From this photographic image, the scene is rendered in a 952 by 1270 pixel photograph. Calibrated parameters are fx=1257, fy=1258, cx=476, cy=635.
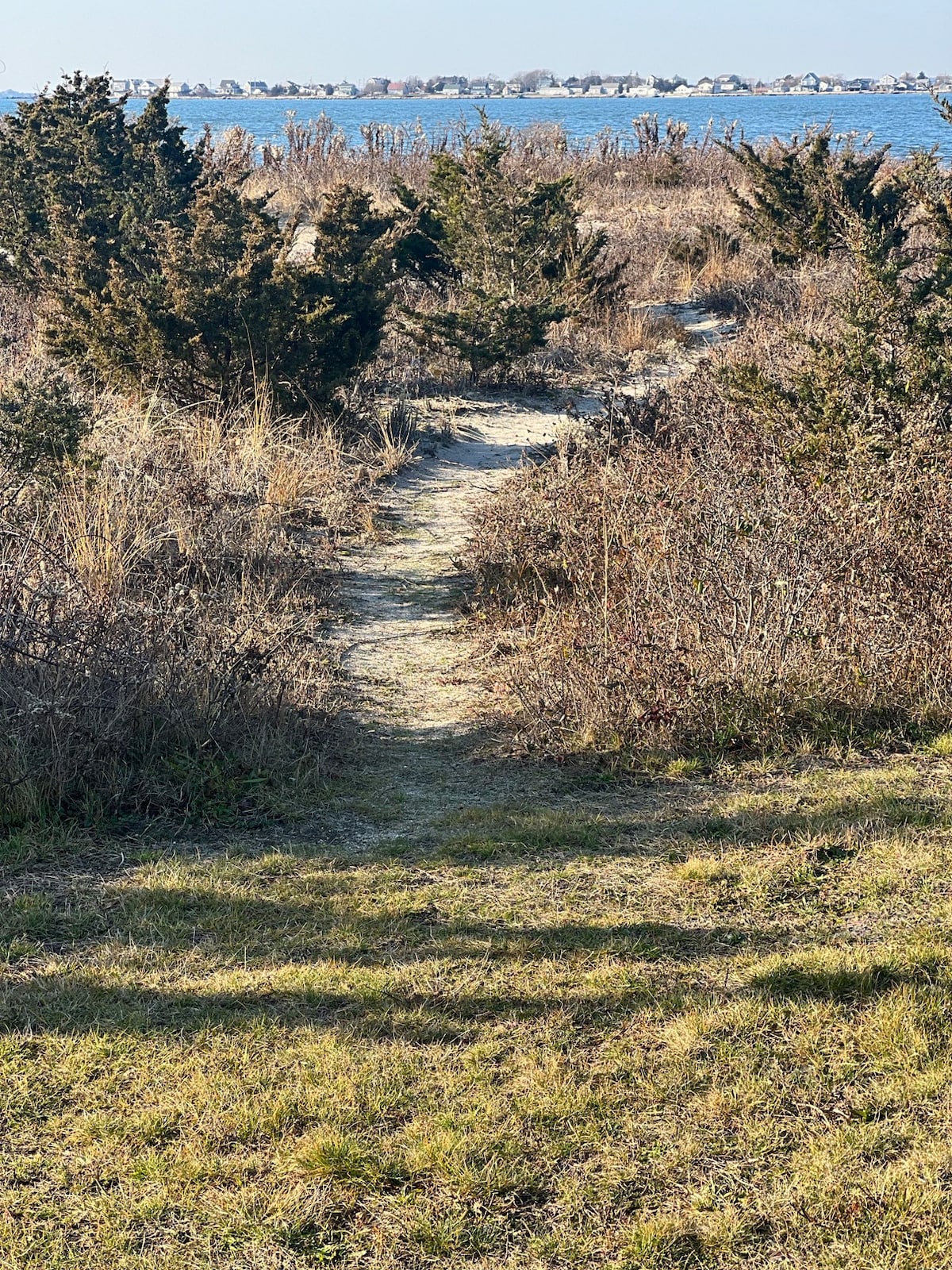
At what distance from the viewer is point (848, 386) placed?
8.03 meters

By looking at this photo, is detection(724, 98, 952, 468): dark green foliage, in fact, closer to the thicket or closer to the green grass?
the thicket

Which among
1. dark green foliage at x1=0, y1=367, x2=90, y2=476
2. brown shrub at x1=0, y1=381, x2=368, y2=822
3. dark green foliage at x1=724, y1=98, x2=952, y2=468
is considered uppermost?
dark green foliage at x1=724, y1=98, x2=952, y2=468

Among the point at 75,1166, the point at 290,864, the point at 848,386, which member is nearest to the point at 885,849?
the point at 290,864

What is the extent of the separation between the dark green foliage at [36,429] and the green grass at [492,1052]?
4.02 m

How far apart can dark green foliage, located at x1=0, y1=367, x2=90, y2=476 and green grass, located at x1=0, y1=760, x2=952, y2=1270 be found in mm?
4015

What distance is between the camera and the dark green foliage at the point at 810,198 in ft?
53.5

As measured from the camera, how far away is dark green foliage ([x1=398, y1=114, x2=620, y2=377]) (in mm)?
14492

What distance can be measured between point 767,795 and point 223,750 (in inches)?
93.4

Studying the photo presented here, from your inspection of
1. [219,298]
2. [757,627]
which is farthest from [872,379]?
[219,298]

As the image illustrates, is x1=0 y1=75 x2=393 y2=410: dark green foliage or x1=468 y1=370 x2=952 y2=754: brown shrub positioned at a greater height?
x1=0 y1=75 x2=393 y2=410: dark green foliage

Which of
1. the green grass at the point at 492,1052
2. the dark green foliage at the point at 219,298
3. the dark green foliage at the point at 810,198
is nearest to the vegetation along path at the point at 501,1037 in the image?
the green grass at the point at 492,1052

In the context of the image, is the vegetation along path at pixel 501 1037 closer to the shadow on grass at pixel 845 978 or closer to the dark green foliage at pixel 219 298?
the shadow on grass at pixel 845 978

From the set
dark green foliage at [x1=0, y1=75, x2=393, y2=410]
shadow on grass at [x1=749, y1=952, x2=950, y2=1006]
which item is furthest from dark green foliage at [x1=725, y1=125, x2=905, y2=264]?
shadow on grass at [x1=749, y1=952, x2=950, y2=1006]

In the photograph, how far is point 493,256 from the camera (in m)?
15.2
